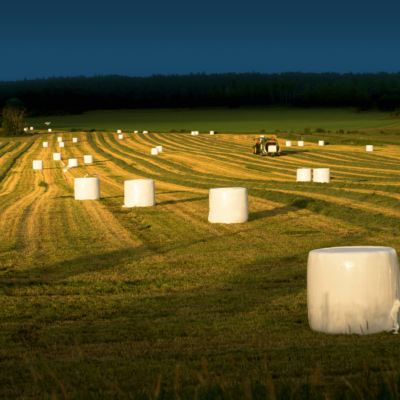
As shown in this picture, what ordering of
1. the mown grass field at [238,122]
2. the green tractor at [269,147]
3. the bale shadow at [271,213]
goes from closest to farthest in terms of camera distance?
the bale shadow at [271,213] < the green tractor at [269,147] < the mown grass field at [238,122]

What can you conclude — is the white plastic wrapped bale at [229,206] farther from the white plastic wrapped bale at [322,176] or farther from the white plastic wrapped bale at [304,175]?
the white plastic wrapped bale at [304,175]

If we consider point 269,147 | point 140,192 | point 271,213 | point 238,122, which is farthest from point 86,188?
point 238,122

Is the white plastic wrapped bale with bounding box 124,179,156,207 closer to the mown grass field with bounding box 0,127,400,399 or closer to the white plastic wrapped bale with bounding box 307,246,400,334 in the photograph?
the mown grass field with bounding box 0,127,400,399

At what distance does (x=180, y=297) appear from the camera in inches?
436

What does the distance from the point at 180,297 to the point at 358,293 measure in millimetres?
3748

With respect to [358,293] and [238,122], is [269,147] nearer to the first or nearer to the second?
[358,293]

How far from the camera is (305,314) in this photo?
949cm

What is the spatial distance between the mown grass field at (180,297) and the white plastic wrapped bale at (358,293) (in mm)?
236

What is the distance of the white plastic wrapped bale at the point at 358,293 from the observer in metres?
8.17

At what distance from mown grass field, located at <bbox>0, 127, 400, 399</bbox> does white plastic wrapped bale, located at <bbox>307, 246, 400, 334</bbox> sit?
0.77ft

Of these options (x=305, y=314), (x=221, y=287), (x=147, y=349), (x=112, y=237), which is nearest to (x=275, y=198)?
(x=112, y=237)

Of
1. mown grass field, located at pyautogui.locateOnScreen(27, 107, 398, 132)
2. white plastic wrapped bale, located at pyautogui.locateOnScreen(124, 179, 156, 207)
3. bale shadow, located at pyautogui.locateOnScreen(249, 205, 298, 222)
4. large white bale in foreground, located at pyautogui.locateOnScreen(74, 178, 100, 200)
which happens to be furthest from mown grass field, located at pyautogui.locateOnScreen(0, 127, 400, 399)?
mown grass field, located at pyautogui.locateOnScreen(27, 107, 398, 132)

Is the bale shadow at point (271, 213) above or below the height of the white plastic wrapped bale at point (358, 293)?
below

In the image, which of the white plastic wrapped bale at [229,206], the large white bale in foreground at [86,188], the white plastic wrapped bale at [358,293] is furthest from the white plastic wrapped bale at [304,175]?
the white plastic wrapped bale at [358,293]
